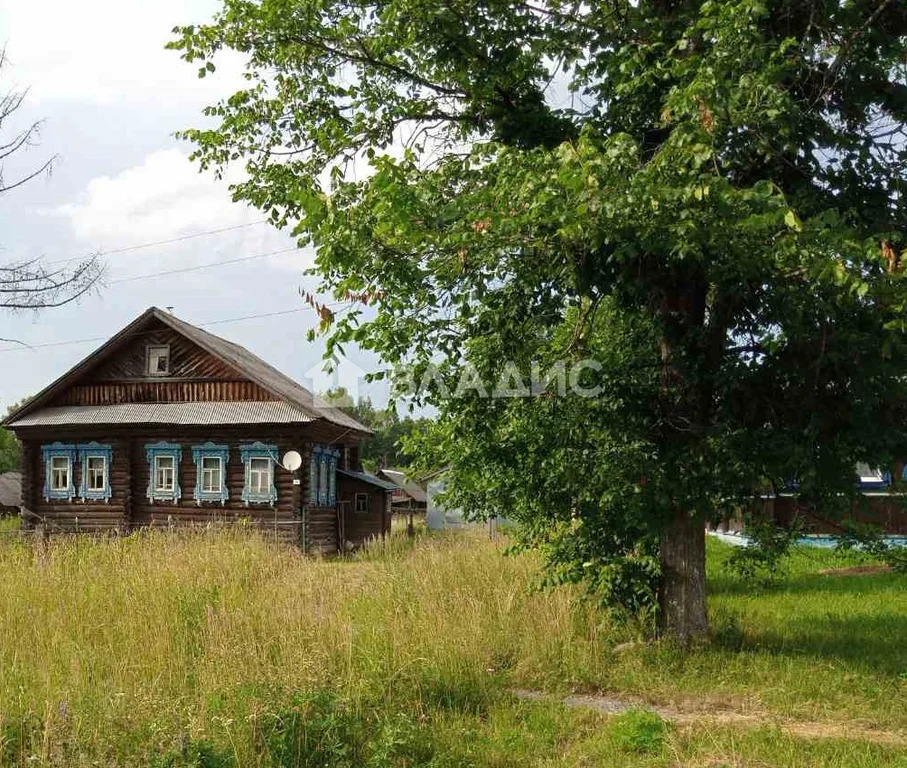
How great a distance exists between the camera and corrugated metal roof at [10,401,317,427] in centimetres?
2341

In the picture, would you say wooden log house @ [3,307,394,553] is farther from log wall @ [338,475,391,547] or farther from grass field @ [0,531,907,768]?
grass field @ [0,531,907,768]

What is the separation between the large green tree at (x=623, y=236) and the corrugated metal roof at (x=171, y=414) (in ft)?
46.4

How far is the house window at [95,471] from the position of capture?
990 inches

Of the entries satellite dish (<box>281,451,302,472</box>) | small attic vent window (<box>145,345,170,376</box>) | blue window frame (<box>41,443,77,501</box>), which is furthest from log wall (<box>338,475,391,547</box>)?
blue window frame (<box>41,443,77,501</box>)

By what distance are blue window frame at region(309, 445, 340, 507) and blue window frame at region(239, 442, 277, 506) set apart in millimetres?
1108

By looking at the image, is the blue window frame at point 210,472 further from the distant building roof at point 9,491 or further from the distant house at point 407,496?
the distant house at point 407,496

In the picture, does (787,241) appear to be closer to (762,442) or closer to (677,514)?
(762,442)

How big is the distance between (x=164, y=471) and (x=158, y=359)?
3093 mm

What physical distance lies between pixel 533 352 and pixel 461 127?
2.59 meters

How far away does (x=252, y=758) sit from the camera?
16.4 ft

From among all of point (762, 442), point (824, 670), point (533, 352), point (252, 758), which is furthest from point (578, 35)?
point (252, 758)

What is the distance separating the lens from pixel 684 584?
9016mm

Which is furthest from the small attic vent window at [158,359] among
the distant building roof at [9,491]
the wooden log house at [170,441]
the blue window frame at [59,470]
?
the distant building roof at [9,491]

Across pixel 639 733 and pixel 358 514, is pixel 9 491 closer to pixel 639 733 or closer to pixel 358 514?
pixel 358 514
